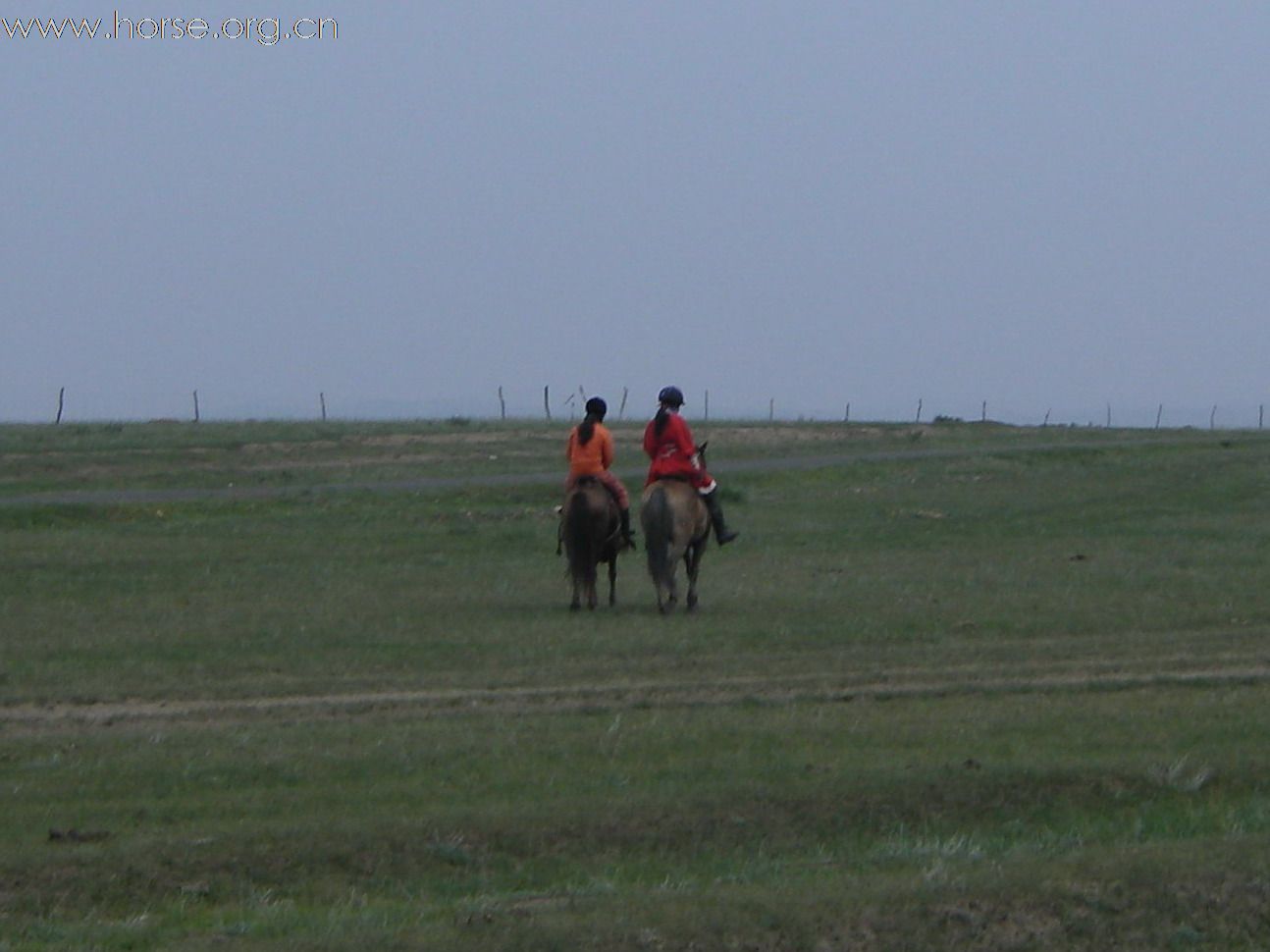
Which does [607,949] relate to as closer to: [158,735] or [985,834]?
[985,834]

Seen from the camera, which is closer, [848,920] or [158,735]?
[848,920]

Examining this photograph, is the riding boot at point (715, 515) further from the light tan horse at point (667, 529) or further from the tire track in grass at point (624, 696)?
the tire track in grass at point (624, 696)

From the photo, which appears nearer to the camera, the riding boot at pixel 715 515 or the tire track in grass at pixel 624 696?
the tire track in grass at pixel 624 696

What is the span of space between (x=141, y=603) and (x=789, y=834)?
12.3 metres

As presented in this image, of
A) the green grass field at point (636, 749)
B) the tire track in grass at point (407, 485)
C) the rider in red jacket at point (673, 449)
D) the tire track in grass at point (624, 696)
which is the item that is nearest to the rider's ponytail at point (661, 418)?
the rider in red jacket at point (673, 449)

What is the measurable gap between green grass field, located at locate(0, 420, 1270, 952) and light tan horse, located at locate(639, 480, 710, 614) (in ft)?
1.68

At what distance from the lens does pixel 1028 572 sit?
23547 millimetres

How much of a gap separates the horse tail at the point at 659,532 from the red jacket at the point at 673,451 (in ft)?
0.89

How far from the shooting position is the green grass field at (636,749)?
8484mm

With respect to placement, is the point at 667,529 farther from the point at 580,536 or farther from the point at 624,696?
the point at 624,696

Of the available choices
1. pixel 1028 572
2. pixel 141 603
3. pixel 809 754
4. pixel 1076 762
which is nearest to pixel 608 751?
pixel 809 754

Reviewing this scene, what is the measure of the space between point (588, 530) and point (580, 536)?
10cm

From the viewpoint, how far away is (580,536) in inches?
784

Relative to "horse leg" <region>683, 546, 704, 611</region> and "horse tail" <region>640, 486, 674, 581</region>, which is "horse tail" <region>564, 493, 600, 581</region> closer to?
"horse tail" <region>640, 486, 674, 581</region>
